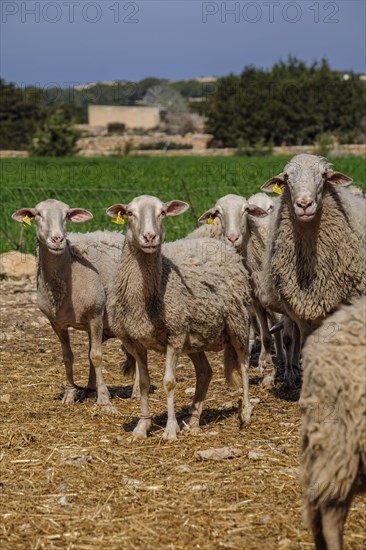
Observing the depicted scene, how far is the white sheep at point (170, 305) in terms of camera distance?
23.3 feet

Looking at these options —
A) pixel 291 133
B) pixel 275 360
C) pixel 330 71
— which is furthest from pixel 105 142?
pixel 275 360

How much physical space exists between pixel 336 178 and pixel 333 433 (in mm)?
3945

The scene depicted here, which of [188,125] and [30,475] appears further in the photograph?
[188,125]

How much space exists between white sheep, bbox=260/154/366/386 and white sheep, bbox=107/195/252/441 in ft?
1.59

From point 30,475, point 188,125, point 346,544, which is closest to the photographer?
point 346,544

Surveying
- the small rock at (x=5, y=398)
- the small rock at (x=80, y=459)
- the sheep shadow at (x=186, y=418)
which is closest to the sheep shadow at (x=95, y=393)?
the small rock at (x=5, y=398)

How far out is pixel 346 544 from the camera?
478cm

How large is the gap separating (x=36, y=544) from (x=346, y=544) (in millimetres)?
1635

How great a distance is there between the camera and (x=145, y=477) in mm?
6098

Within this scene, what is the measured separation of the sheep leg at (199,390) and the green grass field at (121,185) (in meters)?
8.28

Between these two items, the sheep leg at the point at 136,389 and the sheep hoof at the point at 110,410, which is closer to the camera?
the sheep hoof at the point at 110,410

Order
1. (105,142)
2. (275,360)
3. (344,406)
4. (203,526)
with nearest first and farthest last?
(344,406)
(203,526)
(275,360)
(105,142)

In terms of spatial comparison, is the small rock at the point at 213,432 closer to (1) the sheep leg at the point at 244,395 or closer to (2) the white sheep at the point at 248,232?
(1) the sheep leg at the point at 244,395

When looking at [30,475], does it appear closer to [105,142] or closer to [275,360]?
[275,360]
